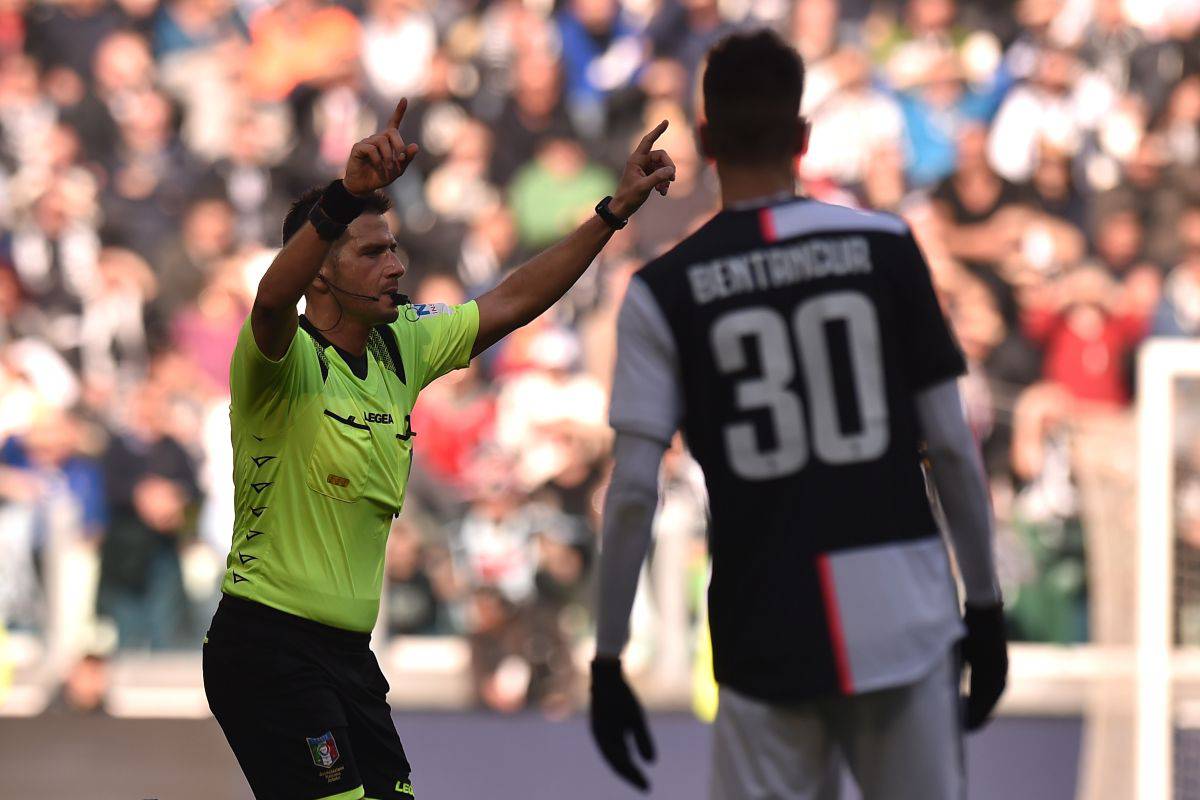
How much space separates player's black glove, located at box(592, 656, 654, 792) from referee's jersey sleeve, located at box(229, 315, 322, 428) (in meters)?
1.13

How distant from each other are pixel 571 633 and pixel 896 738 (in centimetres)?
614

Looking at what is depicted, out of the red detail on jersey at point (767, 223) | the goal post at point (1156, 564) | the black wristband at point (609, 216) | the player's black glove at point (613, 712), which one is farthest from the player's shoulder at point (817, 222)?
the goal post at point (1156, 564)

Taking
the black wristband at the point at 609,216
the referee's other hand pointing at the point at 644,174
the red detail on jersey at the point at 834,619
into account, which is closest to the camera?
the red detail on jersey at the point at 834,619

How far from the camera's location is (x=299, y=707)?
390 centimetres

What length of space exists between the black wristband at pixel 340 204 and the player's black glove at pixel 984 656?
4.79 feet

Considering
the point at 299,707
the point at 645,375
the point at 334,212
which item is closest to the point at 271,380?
the point at 334,212

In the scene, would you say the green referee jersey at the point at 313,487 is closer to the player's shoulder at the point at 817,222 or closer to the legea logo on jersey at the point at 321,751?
the legea logo on jersey at the point at 321,751

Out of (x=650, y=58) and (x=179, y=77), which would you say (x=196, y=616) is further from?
(x=650, y=58)

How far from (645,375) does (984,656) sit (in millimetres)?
773

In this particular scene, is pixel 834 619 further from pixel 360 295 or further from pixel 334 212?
pixel 360 295

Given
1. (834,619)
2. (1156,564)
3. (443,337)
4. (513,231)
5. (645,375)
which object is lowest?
(1156,564)

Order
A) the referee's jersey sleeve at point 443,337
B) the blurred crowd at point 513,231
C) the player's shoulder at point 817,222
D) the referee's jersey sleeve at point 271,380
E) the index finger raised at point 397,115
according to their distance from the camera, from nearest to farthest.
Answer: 1. the player's shoulder at point 817,222
2. the index finger raised at point 397,115
3. the referee's jersey sleeve at point 271,380
4. the referee's jersey sleeve at point 443,337
5. the blurred crowd at point 513,231

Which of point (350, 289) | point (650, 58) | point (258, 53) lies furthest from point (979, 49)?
point (350, 289)

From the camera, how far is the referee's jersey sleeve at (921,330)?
2.95 meters
